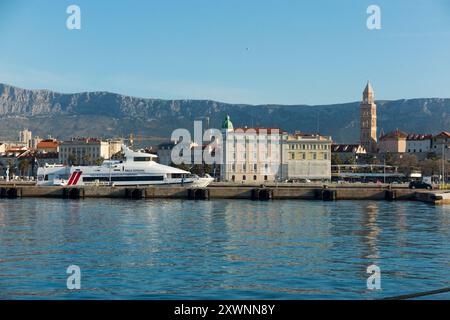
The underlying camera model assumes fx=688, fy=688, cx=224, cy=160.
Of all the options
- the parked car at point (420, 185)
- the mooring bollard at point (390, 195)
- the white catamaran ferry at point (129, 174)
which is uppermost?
the white catamaran ferry at point (129, 174)

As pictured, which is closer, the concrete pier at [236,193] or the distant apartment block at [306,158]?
the concrete pier at [236,193]

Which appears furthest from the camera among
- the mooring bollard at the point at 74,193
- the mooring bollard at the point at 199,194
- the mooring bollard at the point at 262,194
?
the mooring bollard at the point at 74,193

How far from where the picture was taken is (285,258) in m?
29.7

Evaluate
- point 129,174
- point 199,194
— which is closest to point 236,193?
point 199,194

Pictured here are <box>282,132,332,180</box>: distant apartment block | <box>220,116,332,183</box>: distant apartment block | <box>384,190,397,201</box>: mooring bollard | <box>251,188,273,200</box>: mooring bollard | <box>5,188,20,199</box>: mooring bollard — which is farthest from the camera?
<box>282,132,332,180</box>: distant apartment block

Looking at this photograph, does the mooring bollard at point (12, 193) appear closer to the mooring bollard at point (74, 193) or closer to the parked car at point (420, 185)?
the mooring bollard at point (74, 193)

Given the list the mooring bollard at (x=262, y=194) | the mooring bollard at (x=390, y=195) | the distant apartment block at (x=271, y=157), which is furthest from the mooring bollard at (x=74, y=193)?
the distant apartment block at (x=271, y=157)

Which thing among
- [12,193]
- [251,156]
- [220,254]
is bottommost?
[220,254]

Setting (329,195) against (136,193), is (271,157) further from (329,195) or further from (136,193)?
(136,193)

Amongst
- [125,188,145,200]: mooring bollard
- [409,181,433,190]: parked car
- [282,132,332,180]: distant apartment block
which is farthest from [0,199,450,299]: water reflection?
[282,132,332,180]: distant apartment block

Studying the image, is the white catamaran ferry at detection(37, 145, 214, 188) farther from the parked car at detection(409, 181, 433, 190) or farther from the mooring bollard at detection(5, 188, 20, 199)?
the parked car at detection(409, 181, 433, 190)

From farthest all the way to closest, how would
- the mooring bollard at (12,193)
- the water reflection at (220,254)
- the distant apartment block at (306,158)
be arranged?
the distant apartment block at (306,158), the mooring bollard at (12,193), the water reflection at (220,254)
